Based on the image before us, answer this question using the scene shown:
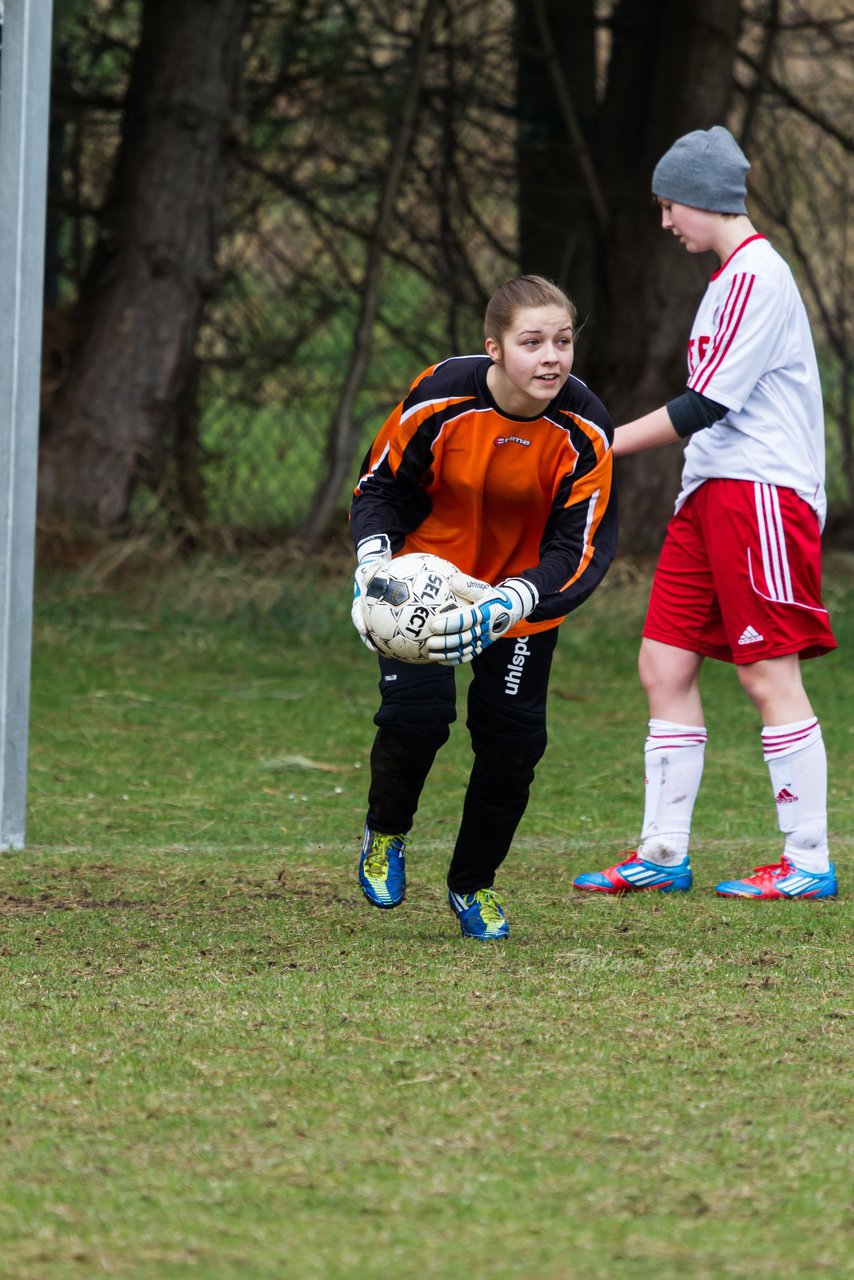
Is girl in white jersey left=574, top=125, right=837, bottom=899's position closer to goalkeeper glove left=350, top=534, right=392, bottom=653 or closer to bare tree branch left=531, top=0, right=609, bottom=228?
goalkeeper glove left=350, top=534, right=392, bottom=653

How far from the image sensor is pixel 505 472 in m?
4.09

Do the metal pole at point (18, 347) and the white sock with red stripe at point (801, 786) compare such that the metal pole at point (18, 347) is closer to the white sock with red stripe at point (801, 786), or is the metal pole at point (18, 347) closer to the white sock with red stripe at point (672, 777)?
the white sock with red stripe at point (672, 777)

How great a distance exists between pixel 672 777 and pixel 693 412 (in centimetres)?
102

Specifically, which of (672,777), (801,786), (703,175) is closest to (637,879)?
(672,777)

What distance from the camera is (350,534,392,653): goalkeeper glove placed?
387 cm

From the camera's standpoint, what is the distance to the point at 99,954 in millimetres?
3969

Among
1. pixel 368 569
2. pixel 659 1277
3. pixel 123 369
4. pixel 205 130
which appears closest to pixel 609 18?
pixel 205 130

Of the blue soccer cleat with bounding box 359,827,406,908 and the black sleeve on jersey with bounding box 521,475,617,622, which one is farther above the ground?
the black sleeve on jersey with bounding box 521,475,617,622

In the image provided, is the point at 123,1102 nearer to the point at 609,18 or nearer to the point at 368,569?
the point at 368,569

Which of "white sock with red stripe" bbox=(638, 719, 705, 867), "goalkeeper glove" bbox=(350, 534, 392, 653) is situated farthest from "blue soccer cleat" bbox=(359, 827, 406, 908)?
"white sock with red stripe" bbox=(638, 719, 705, 867)

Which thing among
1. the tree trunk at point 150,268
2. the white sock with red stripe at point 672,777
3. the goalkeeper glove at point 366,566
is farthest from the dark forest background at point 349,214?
the goalkeeper glove at point 366,566

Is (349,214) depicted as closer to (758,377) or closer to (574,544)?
(758,377)

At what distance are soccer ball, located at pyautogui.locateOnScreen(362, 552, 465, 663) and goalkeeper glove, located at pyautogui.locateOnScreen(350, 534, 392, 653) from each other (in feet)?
0.07

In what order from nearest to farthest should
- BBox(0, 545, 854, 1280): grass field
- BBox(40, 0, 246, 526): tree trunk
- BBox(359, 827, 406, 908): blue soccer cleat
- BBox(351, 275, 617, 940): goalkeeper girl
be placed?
BBox(0, 545, 854, 1280): grass field, BBox(351, 275, 617, 940): goalkeeper girl, BBox(359, 827, 406, 908): blue soccer cleat, BBox(40, 0, 246, 526): tree trunk
